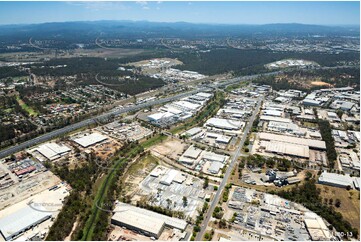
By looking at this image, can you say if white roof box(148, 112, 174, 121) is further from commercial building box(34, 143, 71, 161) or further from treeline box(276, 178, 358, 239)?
treeline box(276, 178, 358, 239)

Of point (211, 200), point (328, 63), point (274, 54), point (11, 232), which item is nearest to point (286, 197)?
point (211, 200)

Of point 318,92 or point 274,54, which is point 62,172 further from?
point 274,54

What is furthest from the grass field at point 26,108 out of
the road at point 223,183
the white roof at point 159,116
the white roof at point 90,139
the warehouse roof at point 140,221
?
the road at point 223,183

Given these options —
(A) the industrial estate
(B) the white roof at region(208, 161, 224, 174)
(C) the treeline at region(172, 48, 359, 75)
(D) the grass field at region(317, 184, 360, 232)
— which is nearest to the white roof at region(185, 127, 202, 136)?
(A) the industrial estate

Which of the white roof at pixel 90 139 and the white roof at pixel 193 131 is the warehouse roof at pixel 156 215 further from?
the white roof at pixel 193 131

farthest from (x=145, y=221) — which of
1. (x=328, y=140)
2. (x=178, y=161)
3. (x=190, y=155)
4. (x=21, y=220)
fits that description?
(x=328, y=140)

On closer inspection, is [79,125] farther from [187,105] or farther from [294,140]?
[294,140]
